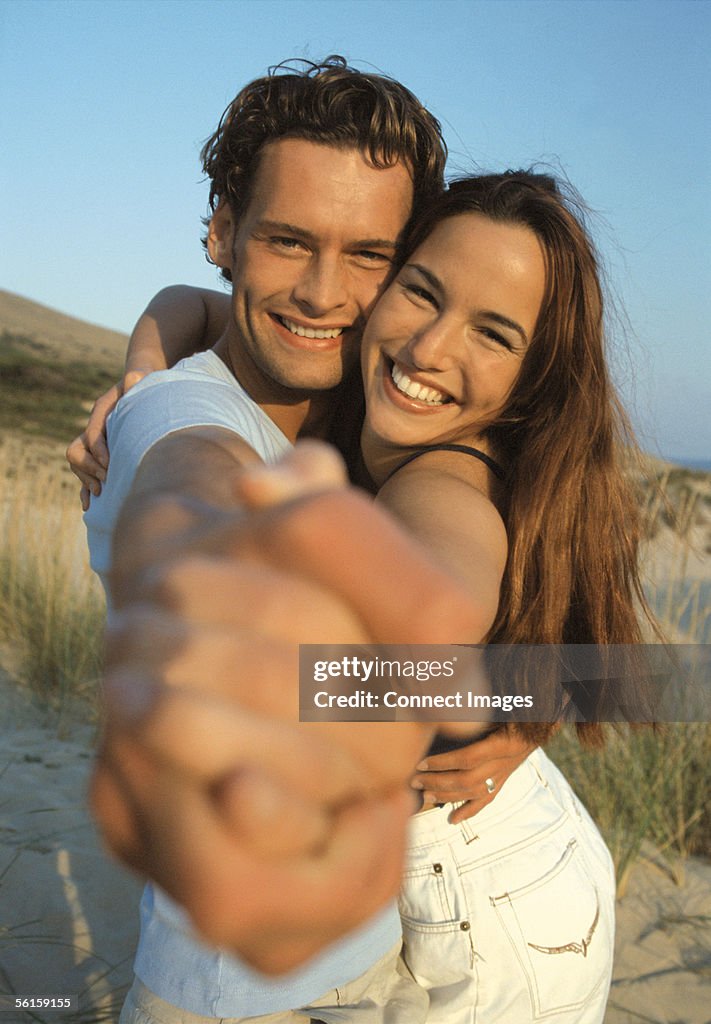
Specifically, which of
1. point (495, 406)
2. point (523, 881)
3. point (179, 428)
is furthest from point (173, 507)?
point (523, 881)

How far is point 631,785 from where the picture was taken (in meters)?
3.78

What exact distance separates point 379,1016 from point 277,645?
1.59 metres

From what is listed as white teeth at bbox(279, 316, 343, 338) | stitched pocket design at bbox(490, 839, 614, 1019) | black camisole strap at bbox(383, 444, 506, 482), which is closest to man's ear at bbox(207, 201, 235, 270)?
white teeth at bbox(279, 316, 343, 338)

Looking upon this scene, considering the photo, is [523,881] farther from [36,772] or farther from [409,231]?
[36,772]

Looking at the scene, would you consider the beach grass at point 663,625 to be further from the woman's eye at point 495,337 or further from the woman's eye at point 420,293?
the woman's eye at point 420,293

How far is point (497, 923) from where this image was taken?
69.7 inches

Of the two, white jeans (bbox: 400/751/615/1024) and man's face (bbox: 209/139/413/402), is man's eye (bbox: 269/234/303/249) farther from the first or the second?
white jeans (bbox: 400/751/615/1024)

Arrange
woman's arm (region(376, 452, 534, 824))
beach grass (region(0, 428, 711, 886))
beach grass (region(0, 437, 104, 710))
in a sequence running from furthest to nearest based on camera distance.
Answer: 1. beach grass (region(0, 437, 104, 710))
2. beach grass (region(0, 428, 711, 886))
3. woman's arm (region(376, 452, 534, 824))

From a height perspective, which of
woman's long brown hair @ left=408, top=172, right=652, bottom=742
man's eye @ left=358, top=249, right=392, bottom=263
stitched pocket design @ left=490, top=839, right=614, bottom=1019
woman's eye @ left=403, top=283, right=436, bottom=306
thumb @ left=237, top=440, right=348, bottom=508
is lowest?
stitched pocket design @ left=490, top=839, right=614, bottom=1019

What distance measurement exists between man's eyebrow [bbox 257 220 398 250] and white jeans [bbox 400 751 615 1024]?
1.35 m

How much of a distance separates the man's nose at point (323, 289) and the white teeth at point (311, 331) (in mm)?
48

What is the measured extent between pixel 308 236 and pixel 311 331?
24 centimetres

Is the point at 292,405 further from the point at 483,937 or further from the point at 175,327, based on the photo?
the point at 483,937

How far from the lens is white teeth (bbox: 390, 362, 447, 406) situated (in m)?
1.77
